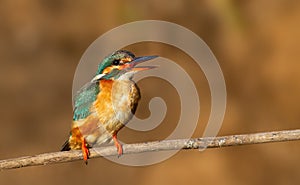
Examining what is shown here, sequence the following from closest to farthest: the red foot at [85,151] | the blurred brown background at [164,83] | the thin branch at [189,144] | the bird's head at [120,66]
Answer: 1. the thin branch at [189,144]
2. the red foot at [85,151]
3. the bird's head at [120,66]
4. the blurred brown background at [164,83]

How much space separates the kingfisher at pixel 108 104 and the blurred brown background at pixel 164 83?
2.49 metres

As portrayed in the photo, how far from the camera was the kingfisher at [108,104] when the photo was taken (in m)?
2.07

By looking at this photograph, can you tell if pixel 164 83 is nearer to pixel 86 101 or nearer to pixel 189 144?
pixel 86 101

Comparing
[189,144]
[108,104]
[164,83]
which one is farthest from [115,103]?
[164,83]

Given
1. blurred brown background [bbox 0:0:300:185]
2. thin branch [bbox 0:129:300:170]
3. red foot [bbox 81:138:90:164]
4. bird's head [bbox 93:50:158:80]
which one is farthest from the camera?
blurred brown background [bbox 0:0:300:185]

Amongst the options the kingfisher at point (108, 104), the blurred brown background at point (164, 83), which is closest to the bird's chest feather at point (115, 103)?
the kingfisher at point (108, 104)

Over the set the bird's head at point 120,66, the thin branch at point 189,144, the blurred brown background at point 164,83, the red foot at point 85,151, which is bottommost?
the thin branch at point 189,144

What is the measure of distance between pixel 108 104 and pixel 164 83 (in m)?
2.83

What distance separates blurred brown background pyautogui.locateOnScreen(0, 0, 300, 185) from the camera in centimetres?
467

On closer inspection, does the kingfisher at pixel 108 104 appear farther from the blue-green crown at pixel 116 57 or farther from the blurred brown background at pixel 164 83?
the blurred brown background at pixel 164 83

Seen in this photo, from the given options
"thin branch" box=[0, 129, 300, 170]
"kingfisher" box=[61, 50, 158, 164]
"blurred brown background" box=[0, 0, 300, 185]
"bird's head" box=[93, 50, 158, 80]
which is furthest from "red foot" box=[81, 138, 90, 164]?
"blurred brown background" box=[0, 0, 300, 185]

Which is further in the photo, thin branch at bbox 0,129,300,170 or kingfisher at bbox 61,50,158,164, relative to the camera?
kingfisher at bbox 61,50,158,164

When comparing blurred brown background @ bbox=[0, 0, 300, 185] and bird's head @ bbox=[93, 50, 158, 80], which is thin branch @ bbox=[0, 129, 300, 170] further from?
blurred brown background @ bbox=[0, 0, 300, 185]

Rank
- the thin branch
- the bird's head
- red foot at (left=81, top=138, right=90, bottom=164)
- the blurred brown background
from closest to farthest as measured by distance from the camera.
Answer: the thin branch, red foot at (left=81, top=138, right=90, bottom=164), the bird's head, the blurred brown background
